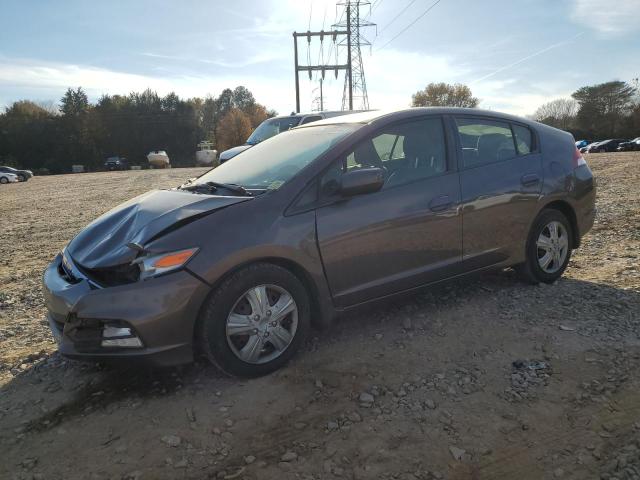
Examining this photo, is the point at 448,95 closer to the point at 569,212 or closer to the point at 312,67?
the point at 312,67

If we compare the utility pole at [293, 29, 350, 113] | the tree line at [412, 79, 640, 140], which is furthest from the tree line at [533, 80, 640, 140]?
the utility pole at [293, 29, 350, 113]

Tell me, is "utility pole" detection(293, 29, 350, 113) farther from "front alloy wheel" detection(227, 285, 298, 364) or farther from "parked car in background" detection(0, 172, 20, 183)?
→ "front alloy wheel" detection(227, 285, 298, 364)

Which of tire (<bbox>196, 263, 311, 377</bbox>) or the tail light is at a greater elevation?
the tail light

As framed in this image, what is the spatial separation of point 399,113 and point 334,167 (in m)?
0.85

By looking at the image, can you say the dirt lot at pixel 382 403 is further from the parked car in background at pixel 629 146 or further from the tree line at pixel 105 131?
the tree line at pixel 105 131

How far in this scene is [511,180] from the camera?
4.09 metres

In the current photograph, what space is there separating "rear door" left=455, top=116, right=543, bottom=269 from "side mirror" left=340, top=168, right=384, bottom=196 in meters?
0.91

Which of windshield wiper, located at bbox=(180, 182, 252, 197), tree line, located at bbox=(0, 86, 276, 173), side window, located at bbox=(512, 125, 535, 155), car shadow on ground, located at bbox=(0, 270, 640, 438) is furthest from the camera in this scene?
tree line, located at bbox=(0, 86, 276, 173)

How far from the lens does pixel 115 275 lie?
2.91 metres

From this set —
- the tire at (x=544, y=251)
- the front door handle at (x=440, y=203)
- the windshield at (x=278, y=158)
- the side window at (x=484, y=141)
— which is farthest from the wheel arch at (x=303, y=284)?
the tire at (x=544, y=251)

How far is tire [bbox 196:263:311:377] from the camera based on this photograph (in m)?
2.91

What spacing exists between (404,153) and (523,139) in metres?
1.32

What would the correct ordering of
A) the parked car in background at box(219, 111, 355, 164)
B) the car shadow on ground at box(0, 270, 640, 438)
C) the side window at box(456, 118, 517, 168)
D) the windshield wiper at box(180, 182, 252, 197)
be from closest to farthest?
the car shadow on ground at box(0, 270, 640, 438), the windshield wiper at box(180, 182, 252, 197), the side window at box(456, 118, 517, 168), the parked car in background at box(219, 111, 355, 164)

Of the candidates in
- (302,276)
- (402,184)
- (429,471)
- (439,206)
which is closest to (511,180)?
(439,206)
